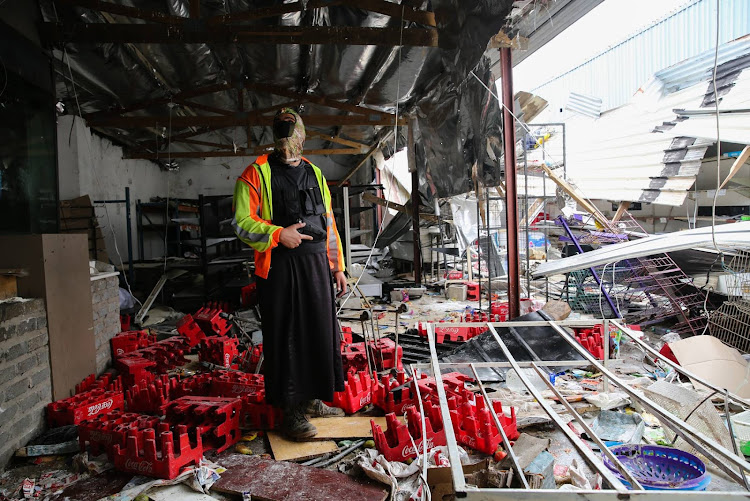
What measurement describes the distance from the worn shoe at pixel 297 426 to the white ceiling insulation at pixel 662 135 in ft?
21.8

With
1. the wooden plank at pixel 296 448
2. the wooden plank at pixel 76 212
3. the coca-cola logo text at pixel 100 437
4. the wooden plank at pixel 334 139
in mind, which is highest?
the wooden plank at pixel 334 139

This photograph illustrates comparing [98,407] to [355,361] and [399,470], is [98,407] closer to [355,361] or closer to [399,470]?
[355,361]

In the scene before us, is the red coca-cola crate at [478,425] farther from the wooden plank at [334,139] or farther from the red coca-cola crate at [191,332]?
the wooden plank at [334,139]

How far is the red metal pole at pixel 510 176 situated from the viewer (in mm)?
4719

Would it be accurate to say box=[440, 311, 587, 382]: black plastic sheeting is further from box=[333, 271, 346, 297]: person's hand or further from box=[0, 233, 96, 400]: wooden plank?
box=[0, 233, 96, 400]: wooden plank

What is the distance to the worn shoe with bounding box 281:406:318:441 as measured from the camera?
2.94 meters

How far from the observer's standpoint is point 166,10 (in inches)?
175

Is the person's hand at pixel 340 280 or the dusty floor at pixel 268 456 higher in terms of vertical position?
the person's hand at pixel 340 280

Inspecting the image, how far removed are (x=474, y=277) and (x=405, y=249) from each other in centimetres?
184

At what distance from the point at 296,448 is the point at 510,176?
3.45 m

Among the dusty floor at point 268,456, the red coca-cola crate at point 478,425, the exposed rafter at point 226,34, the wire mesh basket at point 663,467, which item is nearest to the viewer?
the wire mesh basket at point 663,467

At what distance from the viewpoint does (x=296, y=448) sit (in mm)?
2867

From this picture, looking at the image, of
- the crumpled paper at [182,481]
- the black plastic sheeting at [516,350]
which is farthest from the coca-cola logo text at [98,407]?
the black plastic sheeting at [516,350]

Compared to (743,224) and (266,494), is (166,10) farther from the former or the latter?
(743,224)
